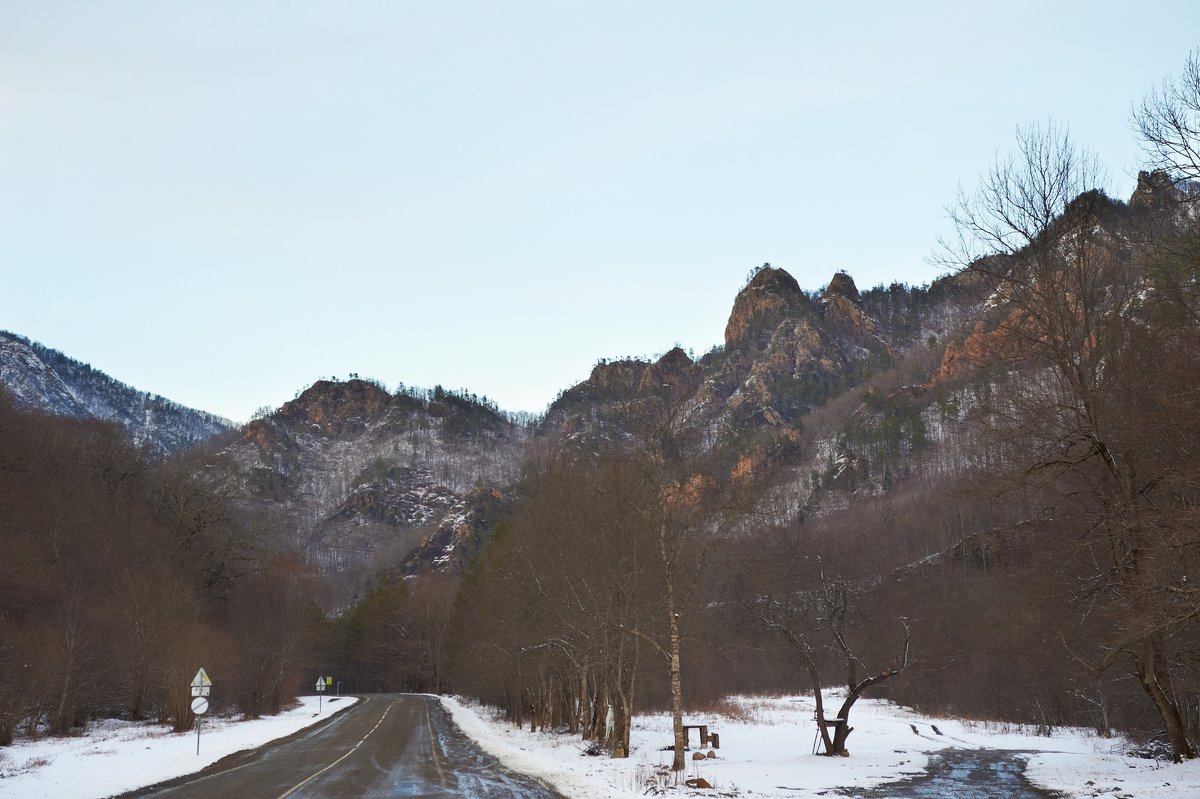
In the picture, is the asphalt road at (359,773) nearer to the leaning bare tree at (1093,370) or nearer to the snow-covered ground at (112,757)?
the snow-covered ground at (112,757)

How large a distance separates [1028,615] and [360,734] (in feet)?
92.7

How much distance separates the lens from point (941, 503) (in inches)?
4894

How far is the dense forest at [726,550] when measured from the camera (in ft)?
60.1

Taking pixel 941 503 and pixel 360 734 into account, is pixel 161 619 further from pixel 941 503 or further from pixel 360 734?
pixel 941 503

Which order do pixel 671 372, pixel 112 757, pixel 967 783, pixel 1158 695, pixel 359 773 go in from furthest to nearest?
pixel 112 757, pixel 671 372, pixel 359 773, pixel 967 783, pixel 1158 695

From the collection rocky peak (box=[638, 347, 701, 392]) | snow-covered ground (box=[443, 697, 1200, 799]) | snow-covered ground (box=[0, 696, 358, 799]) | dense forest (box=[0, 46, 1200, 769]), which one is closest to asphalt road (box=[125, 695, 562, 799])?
snow-covered ground (box=[0, 696, 358, 799])

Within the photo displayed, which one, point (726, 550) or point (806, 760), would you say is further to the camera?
point (726, 550)

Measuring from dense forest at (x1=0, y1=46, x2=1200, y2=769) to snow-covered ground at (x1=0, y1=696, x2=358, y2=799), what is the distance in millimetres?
1880

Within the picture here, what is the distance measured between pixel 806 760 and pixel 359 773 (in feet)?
43.0

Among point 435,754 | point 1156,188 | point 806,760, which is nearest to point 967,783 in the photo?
point 806,760

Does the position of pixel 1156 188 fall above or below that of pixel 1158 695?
above

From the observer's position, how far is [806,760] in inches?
999

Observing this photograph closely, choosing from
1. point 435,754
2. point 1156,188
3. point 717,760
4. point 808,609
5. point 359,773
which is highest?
point 1156,188

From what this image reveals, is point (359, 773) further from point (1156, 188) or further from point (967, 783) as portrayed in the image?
point (1156, 188)
